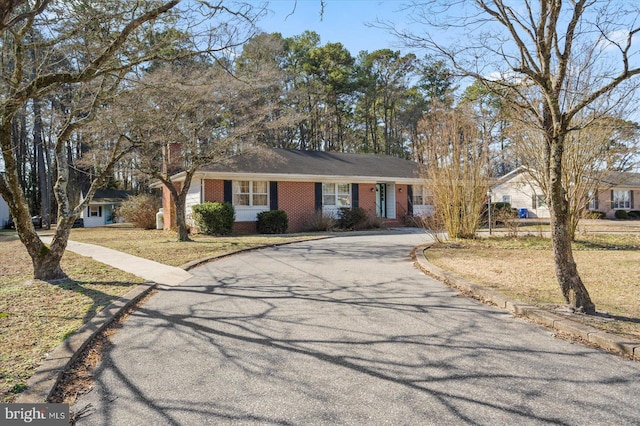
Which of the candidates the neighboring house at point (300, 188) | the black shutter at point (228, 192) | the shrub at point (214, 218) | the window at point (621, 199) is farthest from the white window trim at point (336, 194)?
the window at point (621, 199)

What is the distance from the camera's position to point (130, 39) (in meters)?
6.69

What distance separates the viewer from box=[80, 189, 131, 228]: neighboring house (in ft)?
124

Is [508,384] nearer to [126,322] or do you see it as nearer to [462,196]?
[126,322]

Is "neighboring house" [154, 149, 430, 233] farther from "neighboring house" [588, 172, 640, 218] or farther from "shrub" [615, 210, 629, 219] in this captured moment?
"neighboring house" [588, 172, 640, 218]

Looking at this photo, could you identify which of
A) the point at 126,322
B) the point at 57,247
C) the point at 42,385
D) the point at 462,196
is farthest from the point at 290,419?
the point at 462,196

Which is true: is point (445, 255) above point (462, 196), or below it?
below

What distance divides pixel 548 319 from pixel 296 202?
15853mm

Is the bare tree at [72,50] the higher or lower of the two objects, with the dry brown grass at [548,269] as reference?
higher

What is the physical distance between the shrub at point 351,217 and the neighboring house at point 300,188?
747 millimetres

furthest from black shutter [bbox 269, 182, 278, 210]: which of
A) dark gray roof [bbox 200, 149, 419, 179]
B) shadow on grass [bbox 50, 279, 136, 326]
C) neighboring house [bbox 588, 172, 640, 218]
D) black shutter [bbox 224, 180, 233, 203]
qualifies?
neighboring house [bbox 588, 172, 640, 218]

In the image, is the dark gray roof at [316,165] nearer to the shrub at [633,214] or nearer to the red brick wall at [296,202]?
the red brick wall at [296,202]

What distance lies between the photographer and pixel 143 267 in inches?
347

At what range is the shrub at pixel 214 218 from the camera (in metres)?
16.8

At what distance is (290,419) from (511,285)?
507cm
